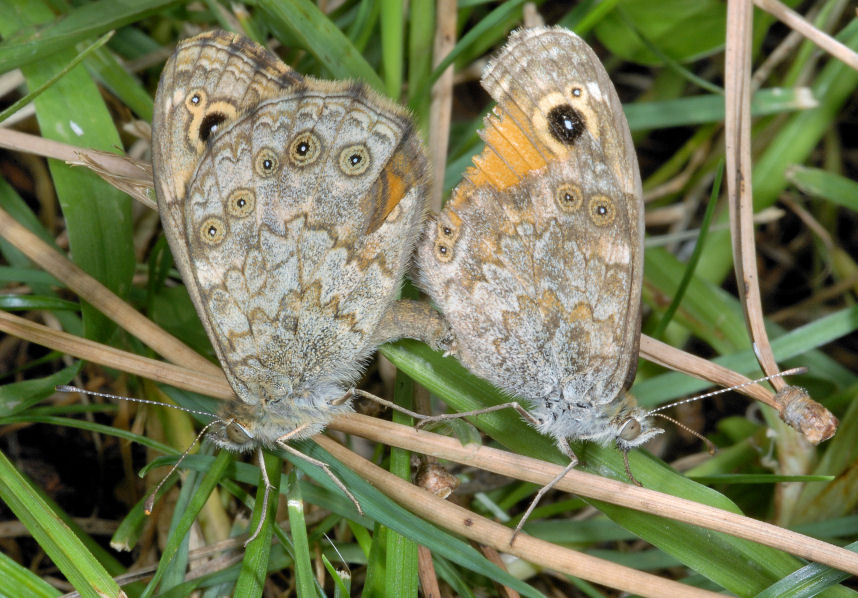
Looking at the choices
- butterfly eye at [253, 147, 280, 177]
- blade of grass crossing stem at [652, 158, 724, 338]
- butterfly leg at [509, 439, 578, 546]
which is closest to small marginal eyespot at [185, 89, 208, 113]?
butterfly eye at [253, 147, 280, 177]

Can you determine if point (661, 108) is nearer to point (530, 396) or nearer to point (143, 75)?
point (530, 396)

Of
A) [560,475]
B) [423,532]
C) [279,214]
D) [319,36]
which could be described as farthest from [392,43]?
[423,532]

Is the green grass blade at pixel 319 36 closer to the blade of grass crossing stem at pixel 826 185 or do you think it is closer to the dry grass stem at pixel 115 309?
the dry grass stem at pixel 115 309

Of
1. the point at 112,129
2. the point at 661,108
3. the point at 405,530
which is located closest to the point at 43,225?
the point at 112,129

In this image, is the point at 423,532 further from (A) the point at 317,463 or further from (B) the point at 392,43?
(B) the point at 392,43

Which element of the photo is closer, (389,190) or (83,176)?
(389,190)

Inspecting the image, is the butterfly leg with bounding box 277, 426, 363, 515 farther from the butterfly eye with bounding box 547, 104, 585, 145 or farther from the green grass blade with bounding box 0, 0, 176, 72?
the green grass blade with bounding box 0, 0, 176, 72

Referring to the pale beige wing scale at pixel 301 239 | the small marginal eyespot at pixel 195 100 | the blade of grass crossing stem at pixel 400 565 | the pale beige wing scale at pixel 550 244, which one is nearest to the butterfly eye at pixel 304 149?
the pale beige wing scale at pixel 301 239
